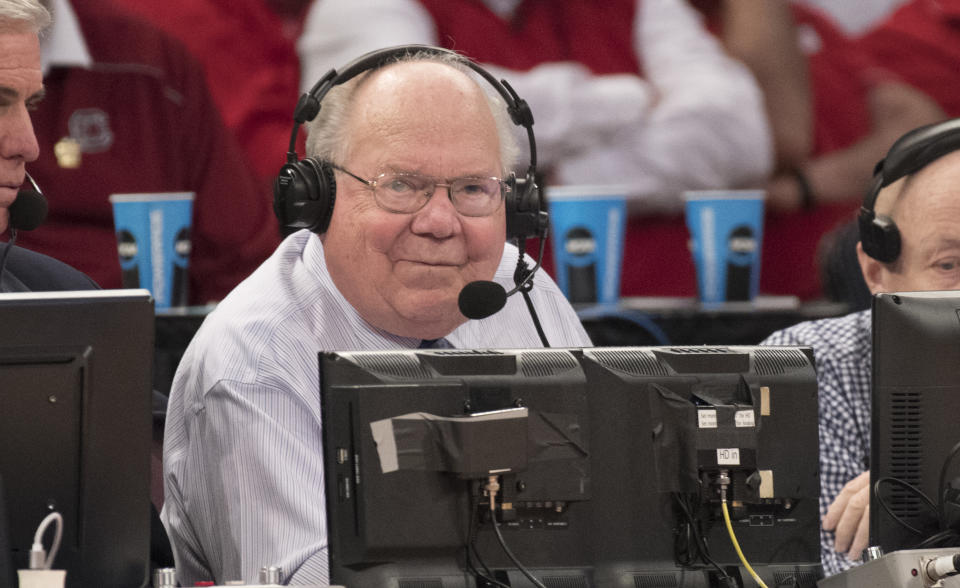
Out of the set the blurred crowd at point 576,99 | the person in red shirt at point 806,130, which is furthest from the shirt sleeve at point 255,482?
the person in red shirt at point 806,130

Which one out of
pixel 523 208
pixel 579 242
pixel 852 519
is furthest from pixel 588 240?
pixel 852 519

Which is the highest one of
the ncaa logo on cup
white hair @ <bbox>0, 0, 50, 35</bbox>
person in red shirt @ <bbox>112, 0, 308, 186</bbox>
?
person in red shirt @ <bbox>112, 0, 308, 186</bbox>

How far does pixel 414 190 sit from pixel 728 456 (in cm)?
57

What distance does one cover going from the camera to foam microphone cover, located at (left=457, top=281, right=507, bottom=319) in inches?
58.7

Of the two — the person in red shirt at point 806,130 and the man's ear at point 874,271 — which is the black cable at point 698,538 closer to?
the man's ear at point 874,271

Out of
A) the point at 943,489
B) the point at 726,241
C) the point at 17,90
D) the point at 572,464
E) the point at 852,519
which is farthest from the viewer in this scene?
the point at 726,241

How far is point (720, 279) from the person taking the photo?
8.66ft

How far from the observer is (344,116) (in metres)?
1.61

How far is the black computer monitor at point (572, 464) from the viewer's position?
1135mm

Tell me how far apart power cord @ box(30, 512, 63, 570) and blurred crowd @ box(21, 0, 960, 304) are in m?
1.85

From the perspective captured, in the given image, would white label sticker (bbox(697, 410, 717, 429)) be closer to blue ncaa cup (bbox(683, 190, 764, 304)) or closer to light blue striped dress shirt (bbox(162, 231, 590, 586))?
light blue striped dress shirt (bbox(162, 231, 590, 586))

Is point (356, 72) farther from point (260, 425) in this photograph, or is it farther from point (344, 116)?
point (260, 425)

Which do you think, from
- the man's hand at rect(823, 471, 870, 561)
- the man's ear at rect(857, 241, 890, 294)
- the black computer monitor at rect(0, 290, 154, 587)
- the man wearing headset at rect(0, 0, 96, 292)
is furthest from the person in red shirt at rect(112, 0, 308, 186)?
the black computer monitor at rect(0, 290, 154, 587)

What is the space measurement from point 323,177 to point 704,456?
2.15ft
